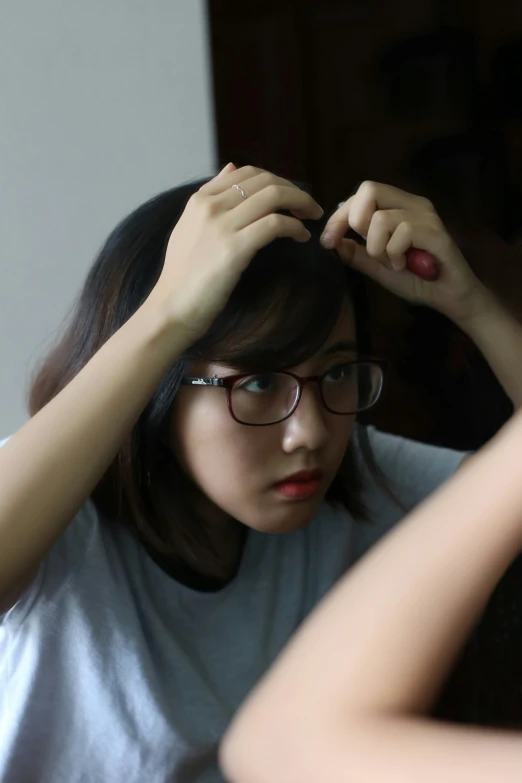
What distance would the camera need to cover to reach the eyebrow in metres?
0.56

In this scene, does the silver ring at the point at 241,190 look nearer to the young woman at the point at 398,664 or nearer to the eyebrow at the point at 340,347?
the eyebrow at the point at 340,347

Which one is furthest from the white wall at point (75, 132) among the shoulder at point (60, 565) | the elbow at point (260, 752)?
the elbow at point (260, 752)

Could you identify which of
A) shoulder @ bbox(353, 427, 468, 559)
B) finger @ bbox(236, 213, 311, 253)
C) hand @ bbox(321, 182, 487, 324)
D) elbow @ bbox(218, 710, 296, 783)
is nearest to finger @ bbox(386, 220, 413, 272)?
hand @ bbox(321, 182, 487, 324)

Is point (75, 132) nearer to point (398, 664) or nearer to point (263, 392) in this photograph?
point (263, 392)

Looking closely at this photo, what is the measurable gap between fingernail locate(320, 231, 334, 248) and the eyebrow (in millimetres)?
71

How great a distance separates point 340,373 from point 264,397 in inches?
Answer: 2.6

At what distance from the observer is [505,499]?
13.3 inches

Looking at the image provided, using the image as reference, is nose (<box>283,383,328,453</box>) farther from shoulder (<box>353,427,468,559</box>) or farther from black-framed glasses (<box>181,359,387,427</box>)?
shoulder (<box>353,427,468,559</box>)

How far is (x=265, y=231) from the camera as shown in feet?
1.63

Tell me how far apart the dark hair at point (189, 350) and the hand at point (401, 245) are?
18mm

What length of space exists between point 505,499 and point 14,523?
0.28 meters

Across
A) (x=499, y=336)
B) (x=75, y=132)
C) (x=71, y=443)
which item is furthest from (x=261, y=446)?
(x=75, y=132)

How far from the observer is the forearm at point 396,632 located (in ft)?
1.00

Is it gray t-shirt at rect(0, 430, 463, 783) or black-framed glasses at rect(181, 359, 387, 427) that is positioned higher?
black-framed glasses at rect(181, 359, 387, 427)
